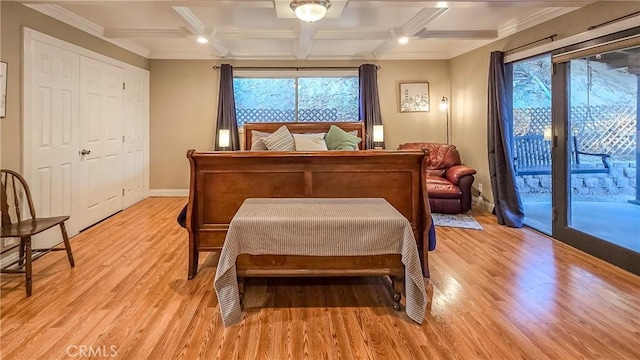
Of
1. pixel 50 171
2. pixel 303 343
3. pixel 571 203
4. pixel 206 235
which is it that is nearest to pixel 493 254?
pixel 571 203

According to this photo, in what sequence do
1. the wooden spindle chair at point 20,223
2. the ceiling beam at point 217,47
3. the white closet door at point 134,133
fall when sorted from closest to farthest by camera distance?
the wooden spindle chair at point 20,223 → the ceiling beam at point 217,47 → the white closet door at point 134,133

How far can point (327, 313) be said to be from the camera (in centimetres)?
247

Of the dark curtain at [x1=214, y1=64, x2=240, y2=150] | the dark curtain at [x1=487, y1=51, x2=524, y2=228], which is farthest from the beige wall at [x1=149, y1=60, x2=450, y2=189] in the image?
the dark curtain at [x1=487, y1=51, x2=524, y2=228]

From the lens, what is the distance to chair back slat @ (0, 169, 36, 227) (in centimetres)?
307

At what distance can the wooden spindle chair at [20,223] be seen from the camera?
2775 millimetres

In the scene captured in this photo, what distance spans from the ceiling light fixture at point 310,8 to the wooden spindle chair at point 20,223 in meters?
2.69

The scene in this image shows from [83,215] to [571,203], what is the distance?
18.0ft

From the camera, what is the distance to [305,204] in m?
2.78

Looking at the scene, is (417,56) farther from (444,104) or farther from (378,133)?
(378,133)

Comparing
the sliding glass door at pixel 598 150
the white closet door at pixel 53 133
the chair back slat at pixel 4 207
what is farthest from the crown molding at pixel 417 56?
the chair back slat at pixel 4 207

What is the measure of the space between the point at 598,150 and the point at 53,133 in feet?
17.8

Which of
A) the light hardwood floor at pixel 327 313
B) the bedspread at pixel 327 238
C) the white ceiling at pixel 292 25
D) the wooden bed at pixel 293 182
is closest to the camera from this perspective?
the light hardwood floor at pixel 327 313

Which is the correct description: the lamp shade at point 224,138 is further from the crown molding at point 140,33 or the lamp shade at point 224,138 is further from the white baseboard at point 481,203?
the white baseboard at point 481,203

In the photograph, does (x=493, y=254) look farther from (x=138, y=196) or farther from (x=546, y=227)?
(x=138, y=196)
